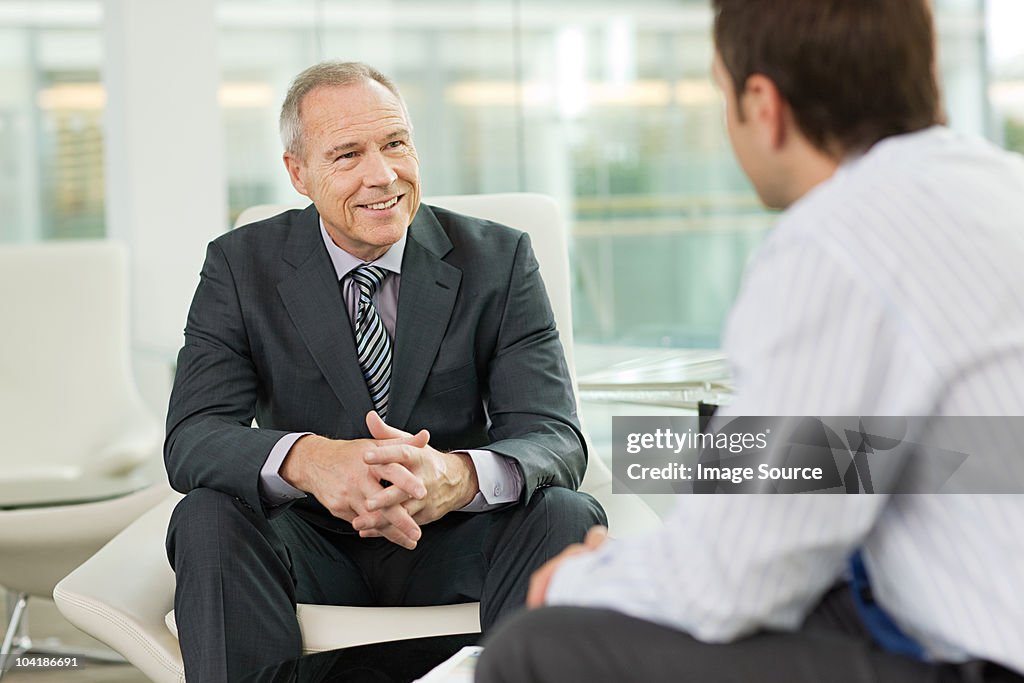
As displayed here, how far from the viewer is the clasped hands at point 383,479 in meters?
1.60

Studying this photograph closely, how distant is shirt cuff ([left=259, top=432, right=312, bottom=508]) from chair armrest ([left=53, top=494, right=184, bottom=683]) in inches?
8.4

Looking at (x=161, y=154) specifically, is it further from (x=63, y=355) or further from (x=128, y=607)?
(x=128, y=607)

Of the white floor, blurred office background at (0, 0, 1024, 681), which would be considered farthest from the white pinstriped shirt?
blurred office background at (0, 0, 1024, 681)

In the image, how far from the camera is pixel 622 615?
914 millimetres

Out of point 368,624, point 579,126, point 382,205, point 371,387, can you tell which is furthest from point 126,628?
point 579,126

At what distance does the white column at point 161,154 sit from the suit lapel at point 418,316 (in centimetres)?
188

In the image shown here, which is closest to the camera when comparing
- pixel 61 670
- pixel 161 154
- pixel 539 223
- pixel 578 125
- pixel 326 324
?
pixel 326 324

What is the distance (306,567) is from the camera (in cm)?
173

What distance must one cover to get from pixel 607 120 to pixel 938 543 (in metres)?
3.43

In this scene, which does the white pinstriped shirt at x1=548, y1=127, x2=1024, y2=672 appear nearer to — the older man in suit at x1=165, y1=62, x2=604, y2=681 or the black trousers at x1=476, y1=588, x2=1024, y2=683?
the black trousers at x1=476, y1=588, x2=1024, y2=683

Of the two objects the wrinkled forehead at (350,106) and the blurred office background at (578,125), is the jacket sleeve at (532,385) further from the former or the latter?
the blurred office background at (578,125)

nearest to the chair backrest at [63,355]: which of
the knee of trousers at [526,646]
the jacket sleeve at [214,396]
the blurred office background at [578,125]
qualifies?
the blurred office background at [578,125]

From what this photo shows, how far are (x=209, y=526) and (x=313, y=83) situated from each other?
715 millimetres

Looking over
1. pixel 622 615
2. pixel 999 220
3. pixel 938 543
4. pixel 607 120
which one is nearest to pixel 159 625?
pixel 622 615
